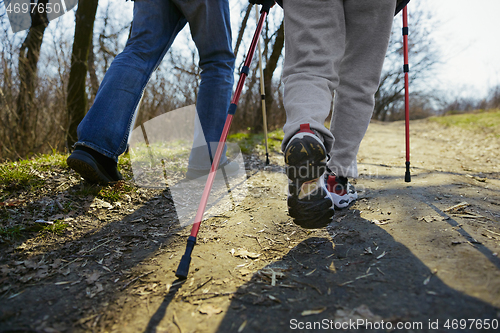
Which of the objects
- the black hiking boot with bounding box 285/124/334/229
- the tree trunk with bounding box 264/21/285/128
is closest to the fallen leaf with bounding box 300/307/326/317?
the black hiking boot with bounding box 285/124/334/229

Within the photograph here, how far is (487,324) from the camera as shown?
83 centimetres

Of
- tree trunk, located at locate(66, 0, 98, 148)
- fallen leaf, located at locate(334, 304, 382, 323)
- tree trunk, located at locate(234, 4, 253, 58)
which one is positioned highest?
tree trunk, located at locate(234, 4, 253, 58)

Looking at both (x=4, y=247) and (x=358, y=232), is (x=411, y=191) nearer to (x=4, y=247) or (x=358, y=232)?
(x=358, y=232)

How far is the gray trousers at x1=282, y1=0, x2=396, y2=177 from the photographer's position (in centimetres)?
140

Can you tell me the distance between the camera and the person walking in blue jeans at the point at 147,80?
1.70 metres

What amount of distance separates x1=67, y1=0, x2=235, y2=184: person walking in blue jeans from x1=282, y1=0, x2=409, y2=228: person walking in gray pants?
90 centimetres

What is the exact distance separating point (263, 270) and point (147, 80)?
1.45 metres

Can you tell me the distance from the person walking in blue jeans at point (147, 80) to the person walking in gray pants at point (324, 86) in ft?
2.95

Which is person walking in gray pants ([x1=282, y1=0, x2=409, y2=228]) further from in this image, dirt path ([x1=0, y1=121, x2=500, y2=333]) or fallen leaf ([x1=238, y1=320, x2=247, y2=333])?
fallen leaf ([x1=238, y1=320, x2=247, y2=333])

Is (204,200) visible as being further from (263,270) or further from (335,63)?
(335,63)

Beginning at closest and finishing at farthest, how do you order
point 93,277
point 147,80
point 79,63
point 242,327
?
point 242,327, point 93,277, point 147,80, point 79,63

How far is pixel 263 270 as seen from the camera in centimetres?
124

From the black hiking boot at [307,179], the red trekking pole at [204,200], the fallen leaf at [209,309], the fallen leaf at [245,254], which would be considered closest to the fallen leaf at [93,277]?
the red trekking pole at [204,200]

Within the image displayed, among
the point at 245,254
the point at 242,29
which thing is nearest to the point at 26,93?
the point at 242,29
